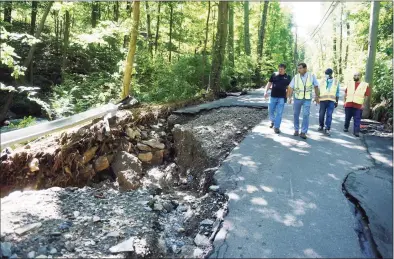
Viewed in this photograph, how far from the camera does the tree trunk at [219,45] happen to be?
1478 cm

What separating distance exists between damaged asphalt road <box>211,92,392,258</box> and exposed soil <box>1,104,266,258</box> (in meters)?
0.36

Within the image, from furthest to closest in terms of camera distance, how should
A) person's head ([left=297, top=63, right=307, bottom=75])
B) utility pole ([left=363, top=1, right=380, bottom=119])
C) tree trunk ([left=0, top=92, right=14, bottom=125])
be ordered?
tree trunk ([left=0, top=92, right=14, bottom=125])
utility pole ([left=363, top=1, right=380, bottom=119])
person's head ([left=297, top=63, right=307, bottom=75])

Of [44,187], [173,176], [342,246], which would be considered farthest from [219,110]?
[342,246]

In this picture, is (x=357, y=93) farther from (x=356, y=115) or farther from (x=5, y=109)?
(x=5, y=109)

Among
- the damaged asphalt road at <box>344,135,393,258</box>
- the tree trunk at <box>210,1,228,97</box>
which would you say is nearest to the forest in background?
the tree trunk at <box>210,1,228,97</box>

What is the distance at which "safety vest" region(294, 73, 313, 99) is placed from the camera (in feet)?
29.0

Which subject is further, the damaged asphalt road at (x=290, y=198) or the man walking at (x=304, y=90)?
the man walking at (x=304, y=90)

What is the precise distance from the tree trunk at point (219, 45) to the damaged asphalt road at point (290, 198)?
7255mm

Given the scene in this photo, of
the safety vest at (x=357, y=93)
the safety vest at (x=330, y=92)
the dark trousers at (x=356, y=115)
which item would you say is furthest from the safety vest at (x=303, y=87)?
the dark trousers at (x=356, y=115)

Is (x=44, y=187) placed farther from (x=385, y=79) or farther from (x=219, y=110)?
(x=385, y=79)

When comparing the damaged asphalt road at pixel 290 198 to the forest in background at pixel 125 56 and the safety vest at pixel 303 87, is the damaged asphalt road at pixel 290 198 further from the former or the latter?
the forest in background at pixel 125 56

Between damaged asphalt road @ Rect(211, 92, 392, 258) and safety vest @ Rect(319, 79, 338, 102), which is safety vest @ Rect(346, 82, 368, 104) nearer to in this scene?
safety vest @ Rect(319, 79, 338, 102)

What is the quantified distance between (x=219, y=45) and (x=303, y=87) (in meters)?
6.97

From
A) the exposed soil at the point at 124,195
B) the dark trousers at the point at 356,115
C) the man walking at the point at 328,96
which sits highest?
the man walking at the point at 328,96
